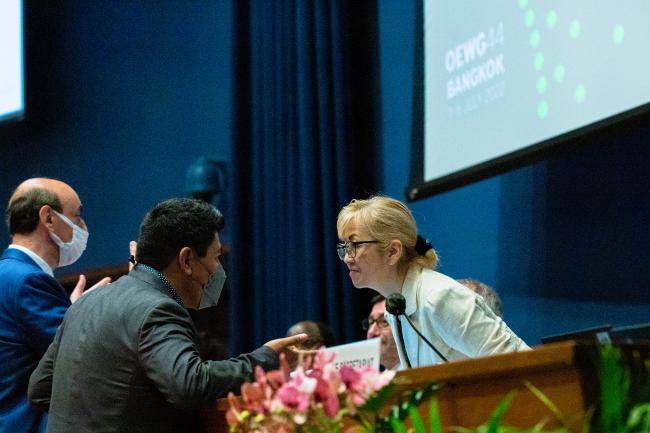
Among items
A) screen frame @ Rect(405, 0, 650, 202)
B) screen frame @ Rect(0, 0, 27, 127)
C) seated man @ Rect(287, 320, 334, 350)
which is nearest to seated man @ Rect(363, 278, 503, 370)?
seated man @ Rect(287, 320, 334, 350)

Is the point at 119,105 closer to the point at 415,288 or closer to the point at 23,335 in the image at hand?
the point at 23,335

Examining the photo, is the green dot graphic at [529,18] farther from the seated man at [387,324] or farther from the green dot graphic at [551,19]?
the seated man at [387,324]

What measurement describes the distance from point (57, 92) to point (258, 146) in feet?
6.48

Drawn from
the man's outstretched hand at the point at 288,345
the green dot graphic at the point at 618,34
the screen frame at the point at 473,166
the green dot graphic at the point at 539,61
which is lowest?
the man's outstretched hand at the point at 288,345

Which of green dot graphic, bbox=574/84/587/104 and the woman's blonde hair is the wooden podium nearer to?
the woman's blonde hair

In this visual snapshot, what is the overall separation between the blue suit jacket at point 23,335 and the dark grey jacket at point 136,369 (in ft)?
1.98

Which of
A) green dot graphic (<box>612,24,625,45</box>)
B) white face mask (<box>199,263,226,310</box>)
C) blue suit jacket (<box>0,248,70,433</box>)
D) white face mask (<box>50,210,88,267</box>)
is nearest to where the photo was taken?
white face mask (<box>199,263,226,310</box>)

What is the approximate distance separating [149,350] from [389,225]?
3.26 ft

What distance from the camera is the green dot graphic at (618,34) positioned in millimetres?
3322

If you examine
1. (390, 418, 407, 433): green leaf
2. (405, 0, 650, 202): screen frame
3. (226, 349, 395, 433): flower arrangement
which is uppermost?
(405, 0, 650, 202): screen frame

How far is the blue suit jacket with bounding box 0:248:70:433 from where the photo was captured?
2996 millimetres

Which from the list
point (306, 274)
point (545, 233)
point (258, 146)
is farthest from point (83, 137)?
point (545, 233)

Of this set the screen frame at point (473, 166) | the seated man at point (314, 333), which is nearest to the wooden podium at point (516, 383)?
the screen frame at point (473, 166)

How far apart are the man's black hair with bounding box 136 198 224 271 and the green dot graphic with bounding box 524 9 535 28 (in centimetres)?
167
